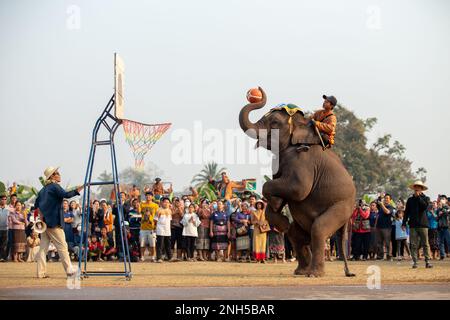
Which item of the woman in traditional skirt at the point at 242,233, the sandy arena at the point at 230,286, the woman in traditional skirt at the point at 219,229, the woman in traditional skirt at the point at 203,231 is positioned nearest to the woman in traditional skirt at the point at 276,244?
the woman in traditional skirt at the point at 242,233

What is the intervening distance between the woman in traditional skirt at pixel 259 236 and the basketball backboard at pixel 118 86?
10205 millimetres

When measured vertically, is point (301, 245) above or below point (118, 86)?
below

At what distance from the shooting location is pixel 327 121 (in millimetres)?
17438

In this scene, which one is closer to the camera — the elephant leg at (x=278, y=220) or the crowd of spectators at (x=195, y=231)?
the elephant leg at (x=278, y=220)

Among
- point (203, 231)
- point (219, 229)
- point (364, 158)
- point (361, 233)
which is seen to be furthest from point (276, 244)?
point (364, 158)

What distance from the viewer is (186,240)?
89.5 ft

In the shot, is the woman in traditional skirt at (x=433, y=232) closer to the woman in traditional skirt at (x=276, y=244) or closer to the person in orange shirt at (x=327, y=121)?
the woman in traditional skirt at (x=276, y=244)

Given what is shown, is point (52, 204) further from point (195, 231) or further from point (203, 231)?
point (203, 231)

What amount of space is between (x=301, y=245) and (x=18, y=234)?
13202 mm

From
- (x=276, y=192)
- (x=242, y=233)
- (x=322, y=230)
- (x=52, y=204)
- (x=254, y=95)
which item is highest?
(x=254, y=95)

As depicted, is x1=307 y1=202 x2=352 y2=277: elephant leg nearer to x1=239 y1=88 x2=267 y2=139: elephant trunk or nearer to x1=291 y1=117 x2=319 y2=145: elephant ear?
x1=291 y1=117 x2=319 y2=145: elephant ear

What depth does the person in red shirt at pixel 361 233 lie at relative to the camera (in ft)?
90.6
